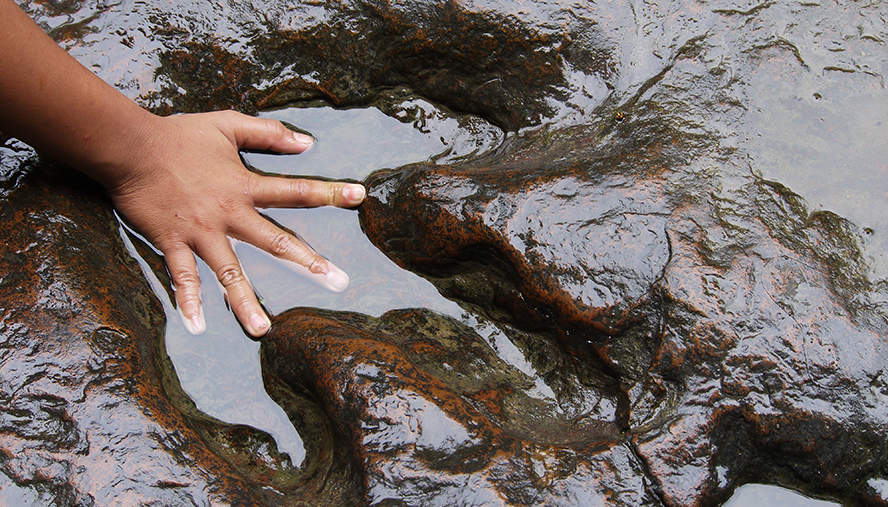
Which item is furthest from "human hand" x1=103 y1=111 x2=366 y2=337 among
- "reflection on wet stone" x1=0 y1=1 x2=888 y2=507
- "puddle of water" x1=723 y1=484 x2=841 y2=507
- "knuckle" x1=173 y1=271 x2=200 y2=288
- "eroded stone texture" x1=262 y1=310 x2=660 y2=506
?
"puddle of water" x1=723 y1=484 x2=841 y2=507

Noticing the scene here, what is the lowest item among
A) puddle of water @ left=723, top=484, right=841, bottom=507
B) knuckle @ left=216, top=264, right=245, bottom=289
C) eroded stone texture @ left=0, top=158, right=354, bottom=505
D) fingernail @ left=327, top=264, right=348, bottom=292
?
eroded stone texture @ left=0, top=158, right=354, bottom=505

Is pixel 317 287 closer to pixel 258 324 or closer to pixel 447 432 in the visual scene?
pixel 258 324

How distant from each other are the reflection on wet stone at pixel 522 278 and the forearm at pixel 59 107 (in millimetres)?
234

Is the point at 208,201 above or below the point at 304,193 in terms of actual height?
below

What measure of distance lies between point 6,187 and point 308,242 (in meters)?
1.07

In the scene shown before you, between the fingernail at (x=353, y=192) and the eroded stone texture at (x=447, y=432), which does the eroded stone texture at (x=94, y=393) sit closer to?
the eroded stone texture at (x=447, y=432)

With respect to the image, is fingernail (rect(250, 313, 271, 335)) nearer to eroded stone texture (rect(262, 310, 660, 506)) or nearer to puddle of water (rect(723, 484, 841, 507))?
eroded stone texture (rect(262, 310, 660, 506))

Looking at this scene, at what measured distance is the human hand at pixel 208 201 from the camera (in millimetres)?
2074

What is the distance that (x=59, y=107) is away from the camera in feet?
5.80

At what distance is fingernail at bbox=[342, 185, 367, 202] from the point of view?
2.29m

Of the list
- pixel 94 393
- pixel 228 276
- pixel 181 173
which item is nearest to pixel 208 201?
pixel 181 173

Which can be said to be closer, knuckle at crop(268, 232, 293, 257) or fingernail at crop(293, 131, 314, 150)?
knuckle at crop(268, 232, 293, 257)

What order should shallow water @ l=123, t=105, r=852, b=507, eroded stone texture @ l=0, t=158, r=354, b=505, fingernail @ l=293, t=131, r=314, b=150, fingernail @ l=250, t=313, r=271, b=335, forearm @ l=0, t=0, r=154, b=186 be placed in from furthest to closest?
1. fingernail @ l=293, t=131, r=314, b=150
2. fingernail @ l=250, t=313, r=271, b=335
3. shallow water @ l=123, t=105, r=852, b=507
4. forearm @ l=0, t=0, r=154, b=186
5. eroded stone texture @ l=0, t=158, r=354, b=505

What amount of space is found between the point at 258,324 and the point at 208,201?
0.52 metres
